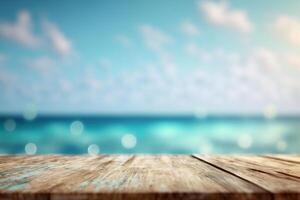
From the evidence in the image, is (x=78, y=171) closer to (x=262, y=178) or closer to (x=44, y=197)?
(x=44, y=197)

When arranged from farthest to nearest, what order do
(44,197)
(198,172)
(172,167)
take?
(172,167), (198,172), (44,197)

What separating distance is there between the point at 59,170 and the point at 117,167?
0.63 ft

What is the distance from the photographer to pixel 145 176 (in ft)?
3.02

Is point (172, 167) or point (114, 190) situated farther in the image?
point (172, 167)

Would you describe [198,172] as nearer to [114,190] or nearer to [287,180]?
[287,180]

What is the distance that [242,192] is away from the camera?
2.32ft

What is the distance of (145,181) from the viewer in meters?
0.84

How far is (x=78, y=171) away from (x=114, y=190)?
1.07ft

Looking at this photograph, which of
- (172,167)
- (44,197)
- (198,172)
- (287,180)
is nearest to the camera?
(44,197)

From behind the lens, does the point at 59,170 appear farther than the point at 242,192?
Yes

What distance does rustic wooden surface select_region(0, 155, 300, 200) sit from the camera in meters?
0.70

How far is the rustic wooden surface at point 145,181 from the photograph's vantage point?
70cm

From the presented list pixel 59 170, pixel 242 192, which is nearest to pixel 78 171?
pixel 59 170

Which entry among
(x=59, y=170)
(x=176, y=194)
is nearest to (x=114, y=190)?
(x=176, y=194)
